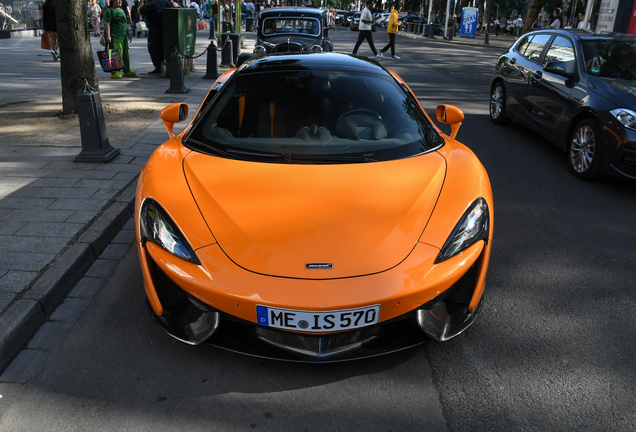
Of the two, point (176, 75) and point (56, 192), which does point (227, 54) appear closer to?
point (176, 75)

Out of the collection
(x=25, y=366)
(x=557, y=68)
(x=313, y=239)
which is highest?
(x=557, y=68)

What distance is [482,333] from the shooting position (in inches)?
113

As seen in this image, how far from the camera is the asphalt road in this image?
2227 millimetres

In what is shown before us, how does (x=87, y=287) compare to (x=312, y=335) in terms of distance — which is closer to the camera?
(x=312, y=335)

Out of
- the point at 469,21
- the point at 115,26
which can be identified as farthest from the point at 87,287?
the point at 469,21

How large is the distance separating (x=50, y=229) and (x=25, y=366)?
1518mm

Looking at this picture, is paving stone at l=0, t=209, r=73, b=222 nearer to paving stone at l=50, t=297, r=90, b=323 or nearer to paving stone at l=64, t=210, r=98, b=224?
paving stone at l=64, t=210, r=98, b=224

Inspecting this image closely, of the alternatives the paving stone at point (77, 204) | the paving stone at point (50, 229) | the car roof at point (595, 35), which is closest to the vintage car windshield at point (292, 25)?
the car roof at point (595, 35)

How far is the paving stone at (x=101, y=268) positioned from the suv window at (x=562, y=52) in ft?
18.4

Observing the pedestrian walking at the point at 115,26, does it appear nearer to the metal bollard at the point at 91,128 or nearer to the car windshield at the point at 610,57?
the metal bollard at the point at 91,128

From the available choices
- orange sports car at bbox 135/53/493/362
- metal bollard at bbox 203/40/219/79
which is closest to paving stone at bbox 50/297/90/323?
orange sports car at bbox 135/53/493/362

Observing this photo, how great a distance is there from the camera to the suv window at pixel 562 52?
20.6 feet

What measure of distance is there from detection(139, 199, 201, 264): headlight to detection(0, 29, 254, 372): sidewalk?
878 mm

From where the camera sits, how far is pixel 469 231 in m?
2.58
